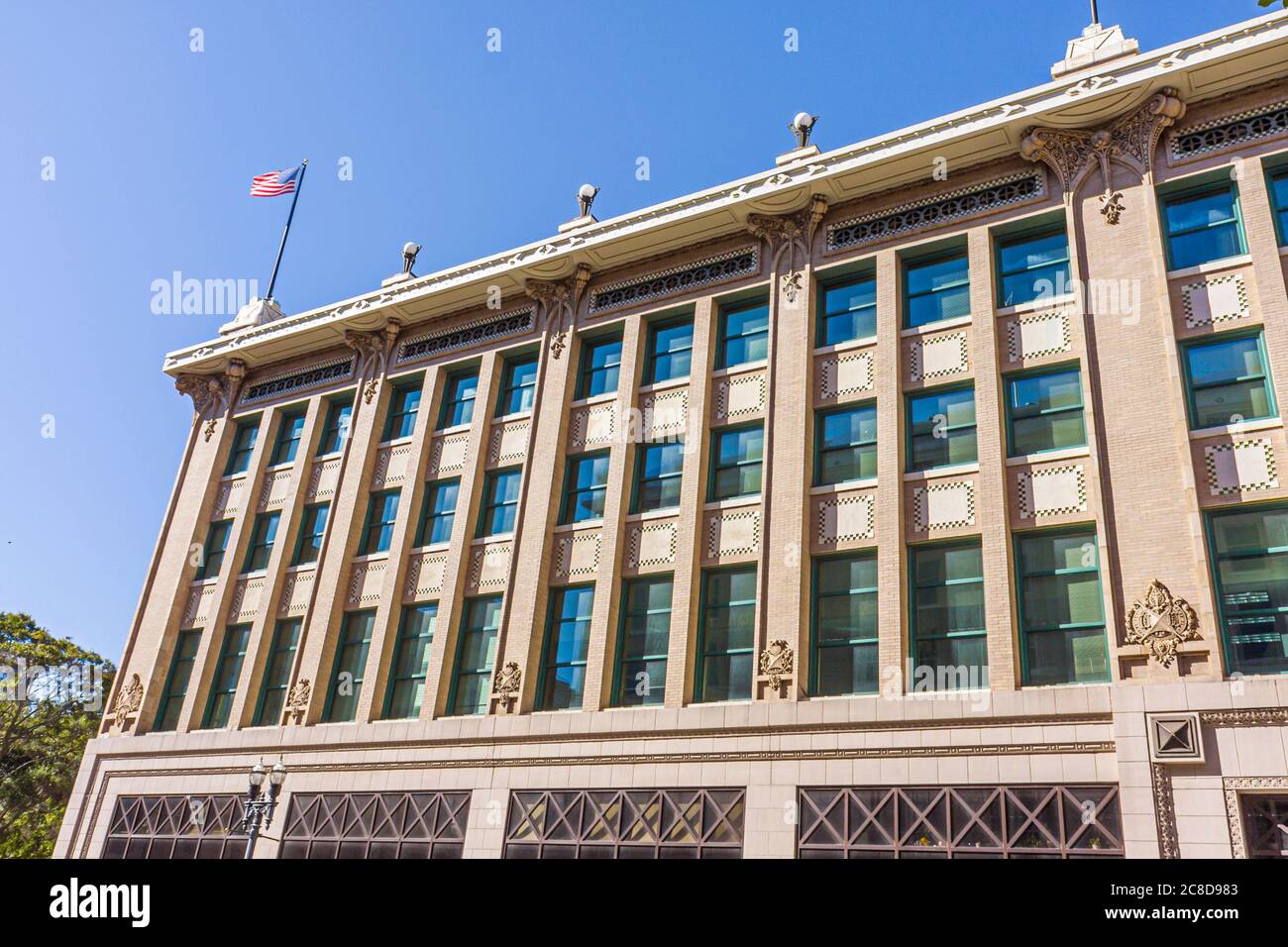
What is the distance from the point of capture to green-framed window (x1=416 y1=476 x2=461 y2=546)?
24391mm

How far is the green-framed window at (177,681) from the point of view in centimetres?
2583

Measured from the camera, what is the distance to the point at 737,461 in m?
21.1

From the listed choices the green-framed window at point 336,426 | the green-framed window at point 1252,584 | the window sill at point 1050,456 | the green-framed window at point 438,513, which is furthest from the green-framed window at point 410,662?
the green-framed window at point 1252,584

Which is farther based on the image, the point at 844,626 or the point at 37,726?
the point at 37,726

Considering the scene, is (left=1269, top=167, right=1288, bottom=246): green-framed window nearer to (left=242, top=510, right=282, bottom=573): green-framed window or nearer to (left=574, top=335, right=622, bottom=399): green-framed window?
(left=574, top=335, right=622, bottom=399): green-framed window

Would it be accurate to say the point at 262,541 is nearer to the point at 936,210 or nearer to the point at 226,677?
the point at 226,677

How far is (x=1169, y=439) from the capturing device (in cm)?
1623

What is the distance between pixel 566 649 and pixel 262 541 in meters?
11.4

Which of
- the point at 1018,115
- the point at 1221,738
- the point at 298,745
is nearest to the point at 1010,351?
the point at 1018,115

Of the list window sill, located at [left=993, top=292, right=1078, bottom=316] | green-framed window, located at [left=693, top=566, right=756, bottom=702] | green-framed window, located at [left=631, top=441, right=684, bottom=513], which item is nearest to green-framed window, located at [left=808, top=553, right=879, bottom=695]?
green-framed window, located at [left=693, top=566, right=756, bottom=702]

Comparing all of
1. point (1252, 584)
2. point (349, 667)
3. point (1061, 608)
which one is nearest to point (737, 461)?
point (1061, 608)

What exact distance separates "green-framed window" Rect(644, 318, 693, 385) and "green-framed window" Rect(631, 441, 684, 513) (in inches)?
70.0
